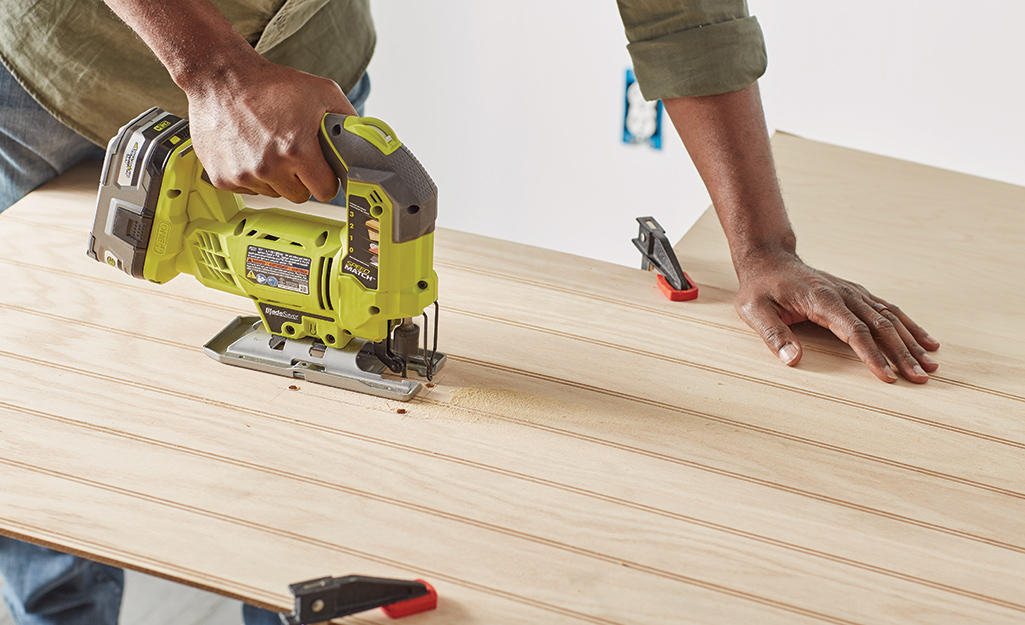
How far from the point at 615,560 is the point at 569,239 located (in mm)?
3160

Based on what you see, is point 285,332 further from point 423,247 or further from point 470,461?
point 470,461

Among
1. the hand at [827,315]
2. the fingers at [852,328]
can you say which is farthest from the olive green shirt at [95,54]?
the fingers at [852,328]

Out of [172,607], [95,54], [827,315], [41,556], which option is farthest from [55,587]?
[827,315]

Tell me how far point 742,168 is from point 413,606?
120cm

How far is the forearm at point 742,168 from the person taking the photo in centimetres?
197

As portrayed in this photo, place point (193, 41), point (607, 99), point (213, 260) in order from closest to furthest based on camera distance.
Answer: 1. point (193, 41)
2. point (213, 260)
3. point (607, 99)

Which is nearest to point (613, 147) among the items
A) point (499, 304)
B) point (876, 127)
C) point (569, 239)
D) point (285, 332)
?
point (569, 239)

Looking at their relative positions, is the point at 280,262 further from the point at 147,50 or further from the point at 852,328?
the point at 852,328

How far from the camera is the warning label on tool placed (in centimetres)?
158

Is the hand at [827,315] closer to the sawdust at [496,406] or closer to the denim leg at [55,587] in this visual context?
the sawdust at [496,406]

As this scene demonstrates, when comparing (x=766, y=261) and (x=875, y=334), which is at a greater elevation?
(x=766, y=261)

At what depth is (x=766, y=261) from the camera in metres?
1.95

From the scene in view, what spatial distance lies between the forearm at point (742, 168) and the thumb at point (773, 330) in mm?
133

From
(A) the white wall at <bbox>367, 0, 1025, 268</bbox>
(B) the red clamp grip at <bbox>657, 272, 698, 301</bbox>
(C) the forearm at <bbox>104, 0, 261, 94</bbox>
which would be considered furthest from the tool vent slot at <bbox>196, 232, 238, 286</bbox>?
(A) the white wall at <bbox>367, 0, 1025, 268</bbox>
